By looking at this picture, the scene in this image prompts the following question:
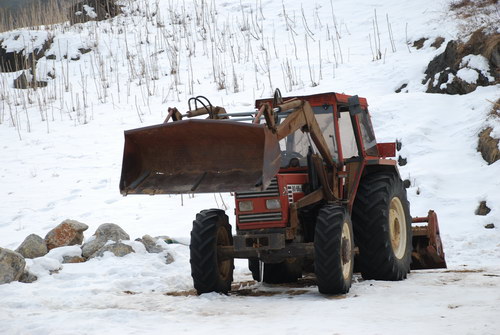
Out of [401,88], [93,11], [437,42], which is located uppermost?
[93,11]

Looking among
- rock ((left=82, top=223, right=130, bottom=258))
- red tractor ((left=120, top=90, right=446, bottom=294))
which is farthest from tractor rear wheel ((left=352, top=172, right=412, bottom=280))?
rock ((left=82, top=223, right=130, bottom=258))

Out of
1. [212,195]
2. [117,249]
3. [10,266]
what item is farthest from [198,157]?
[212,195]

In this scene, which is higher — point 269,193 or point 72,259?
point 269,193

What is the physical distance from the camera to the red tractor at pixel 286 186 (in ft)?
19.1

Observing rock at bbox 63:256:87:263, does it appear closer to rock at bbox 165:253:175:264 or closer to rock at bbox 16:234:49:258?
rock at bbox 16:234:49:258

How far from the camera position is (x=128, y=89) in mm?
16688

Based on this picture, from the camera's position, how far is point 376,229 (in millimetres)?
6680

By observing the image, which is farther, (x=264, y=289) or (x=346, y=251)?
(x=264, y=289)

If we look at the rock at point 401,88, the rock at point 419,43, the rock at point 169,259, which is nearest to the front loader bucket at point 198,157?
the rock at point 169,259

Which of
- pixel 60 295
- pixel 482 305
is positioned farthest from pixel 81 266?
pixel 482 305

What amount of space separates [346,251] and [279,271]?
149 cm

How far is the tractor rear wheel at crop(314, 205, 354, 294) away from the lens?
5914 millimetres

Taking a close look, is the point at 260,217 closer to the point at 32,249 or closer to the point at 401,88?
the point at 32,249

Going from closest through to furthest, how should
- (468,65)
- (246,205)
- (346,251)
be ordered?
(346,251) < (246,205) < (468,65)
